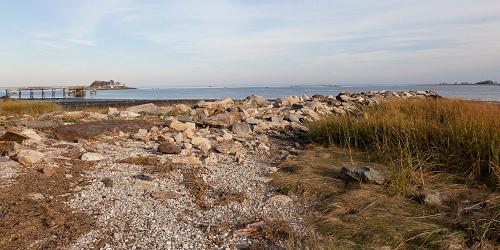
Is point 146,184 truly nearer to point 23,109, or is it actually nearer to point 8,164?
point 8,164

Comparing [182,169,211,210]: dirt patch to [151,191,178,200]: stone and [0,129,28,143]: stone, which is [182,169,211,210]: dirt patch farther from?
[0,129,28,143]: stone

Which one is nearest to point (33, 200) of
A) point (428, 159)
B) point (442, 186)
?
point (442, 186)

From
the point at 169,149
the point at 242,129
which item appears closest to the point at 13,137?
the point at 169,149

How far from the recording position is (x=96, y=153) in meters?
6.78

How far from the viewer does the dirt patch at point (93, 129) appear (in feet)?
27.2

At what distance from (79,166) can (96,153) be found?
762mm

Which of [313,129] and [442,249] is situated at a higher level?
[313,129]

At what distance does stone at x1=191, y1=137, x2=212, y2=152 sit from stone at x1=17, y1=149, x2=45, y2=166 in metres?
2.61

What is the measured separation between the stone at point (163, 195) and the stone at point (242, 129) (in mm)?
4372

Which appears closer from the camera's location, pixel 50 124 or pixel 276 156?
pixel 276 156

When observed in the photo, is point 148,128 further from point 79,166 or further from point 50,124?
point 79,166

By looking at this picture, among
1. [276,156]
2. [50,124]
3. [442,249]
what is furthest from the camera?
[50,124]

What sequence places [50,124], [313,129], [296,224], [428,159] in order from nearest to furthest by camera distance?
[296,224]
[428,159]
[313,129]
[50,124]

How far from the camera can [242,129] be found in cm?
960
